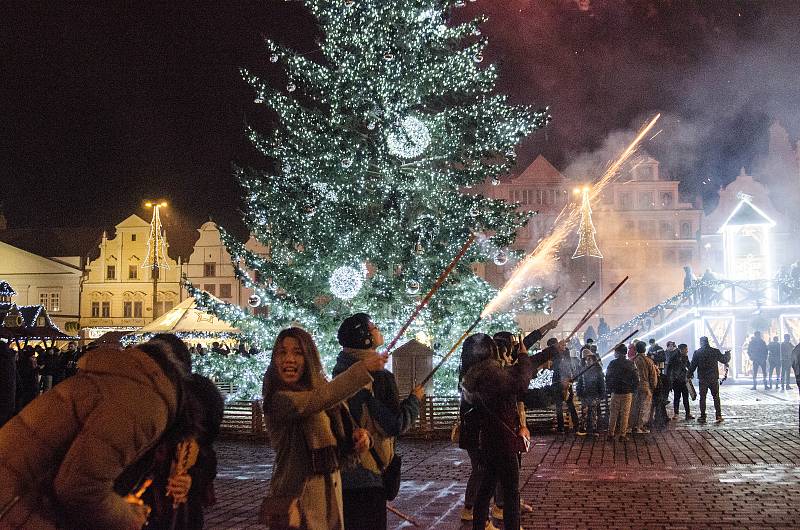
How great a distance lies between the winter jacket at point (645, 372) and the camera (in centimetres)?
1583

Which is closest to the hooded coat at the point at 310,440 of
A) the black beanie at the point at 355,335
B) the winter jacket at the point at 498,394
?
the black beanie at the point at 355,335

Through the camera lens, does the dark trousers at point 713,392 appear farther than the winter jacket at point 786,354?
No

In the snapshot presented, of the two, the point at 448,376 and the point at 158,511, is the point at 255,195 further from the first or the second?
the point at 158,511

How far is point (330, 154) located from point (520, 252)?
17.1 ft

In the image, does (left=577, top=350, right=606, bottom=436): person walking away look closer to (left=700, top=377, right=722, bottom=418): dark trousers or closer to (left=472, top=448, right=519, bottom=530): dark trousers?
(left=700, top=377, right=722, bottom=418): dark trousers

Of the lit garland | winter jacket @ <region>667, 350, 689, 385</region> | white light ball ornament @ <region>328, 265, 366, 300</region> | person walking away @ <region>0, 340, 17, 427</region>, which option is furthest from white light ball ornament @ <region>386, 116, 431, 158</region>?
the lit garland

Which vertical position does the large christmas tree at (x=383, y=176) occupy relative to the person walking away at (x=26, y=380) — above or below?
above

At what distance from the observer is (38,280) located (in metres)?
62.6

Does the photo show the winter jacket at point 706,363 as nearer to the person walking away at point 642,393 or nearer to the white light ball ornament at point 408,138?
the person walking away at point 642,393

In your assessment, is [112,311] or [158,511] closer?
[158,511]

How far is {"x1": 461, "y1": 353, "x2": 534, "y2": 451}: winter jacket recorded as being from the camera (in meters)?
6.65

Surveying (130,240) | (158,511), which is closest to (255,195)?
(158,511)

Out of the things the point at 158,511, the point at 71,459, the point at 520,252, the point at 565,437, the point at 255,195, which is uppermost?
the point at 255,195

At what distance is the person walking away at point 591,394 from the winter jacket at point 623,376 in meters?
0.76
